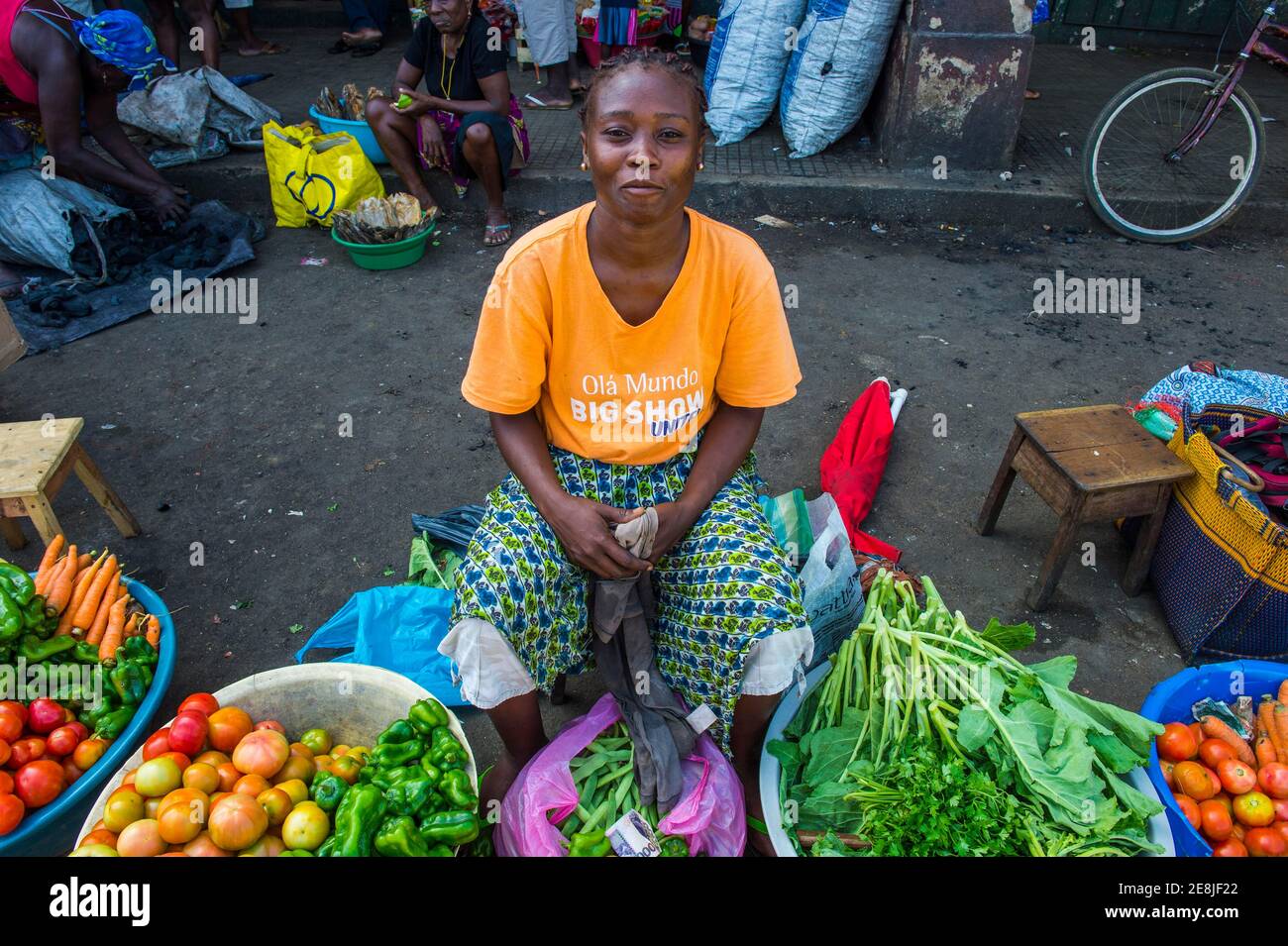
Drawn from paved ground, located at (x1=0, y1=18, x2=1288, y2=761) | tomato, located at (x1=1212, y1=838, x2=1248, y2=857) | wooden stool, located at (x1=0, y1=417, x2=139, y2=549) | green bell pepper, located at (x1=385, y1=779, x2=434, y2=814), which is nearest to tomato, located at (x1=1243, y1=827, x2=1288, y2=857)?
tomato, located at (x1=1212, y1=838, x2=1248, y2=857)

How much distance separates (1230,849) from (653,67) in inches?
88.1

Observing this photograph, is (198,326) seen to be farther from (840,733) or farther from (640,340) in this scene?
(840,733)

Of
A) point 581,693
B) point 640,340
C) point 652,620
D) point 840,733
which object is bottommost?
point 581,693

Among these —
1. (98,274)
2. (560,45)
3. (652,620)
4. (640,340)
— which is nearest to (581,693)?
(652,620)

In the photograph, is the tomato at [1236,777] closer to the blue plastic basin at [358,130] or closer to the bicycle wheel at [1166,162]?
the bicycle wheel at [1166,162]

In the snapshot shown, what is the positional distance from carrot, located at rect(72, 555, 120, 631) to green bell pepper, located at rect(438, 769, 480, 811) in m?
1.27

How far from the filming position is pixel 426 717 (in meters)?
1.88

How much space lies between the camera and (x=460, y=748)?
1.85 meters

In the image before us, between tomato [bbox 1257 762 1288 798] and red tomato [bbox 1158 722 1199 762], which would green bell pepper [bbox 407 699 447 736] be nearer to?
red tomato [bbox 1158 722 1199 762]

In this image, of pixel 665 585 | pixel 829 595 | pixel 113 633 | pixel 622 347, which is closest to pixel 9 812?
pixel 113 633

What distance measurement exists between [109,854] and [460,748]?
0.71 meters

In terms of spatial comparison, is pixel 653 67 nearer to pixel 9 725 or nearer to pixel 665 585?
pixel 665 585

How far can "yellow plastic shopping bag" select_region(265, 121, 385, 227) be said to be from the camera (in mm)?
5043

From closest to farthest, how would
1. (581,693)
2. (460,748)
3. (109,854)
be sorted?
(109,854), (460,748), (581,693)
